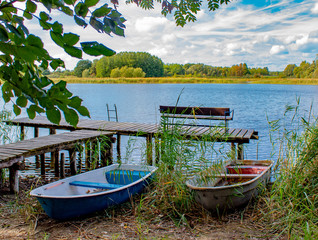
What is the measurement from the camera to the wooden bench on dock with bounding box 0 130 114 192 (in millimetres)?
5565

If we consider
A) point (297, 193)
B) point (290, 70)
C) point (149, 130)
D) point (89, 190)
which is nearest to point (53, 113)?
point (297, 193)

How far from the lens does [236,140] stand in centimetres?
750

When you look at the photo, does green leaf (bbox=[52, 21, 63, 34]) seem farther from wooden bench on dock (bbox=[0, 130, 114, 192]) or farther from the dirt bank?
wooden bench on dock (bbox=[0, 130, 114, 192])

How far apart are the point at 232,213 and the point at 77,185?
233 centimetres

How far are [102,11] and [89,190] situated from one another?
4604 mm

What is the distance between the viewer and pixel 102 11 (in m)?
1.12

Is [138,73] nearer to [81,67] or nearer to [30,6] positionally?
[81,67]

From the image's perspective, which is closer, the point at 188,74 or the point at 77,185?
the point at 77,185

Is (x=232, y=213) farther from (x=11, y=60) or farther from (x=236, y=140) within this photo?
(x=11, y=60)

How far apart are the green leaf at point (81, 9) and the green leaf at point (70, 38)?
0.11m

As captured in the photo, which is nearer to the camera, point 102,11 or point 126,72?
point 102,11

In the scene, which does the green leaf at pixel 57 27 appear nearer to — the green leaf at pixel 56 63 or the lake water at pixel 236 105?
the green leaf at pixel 56 63

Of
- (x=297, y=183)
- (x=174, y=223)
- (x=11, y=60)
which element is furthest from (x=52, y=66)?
(x=297, y=183)

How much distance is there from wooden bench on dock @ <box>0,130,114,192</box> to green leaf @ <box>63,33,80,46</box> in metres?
4.87
